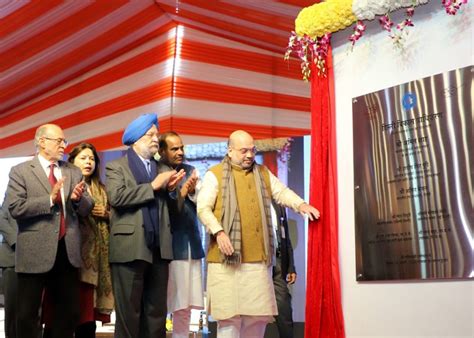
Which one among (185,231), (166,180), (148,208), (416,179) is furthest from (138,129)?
(416,179)

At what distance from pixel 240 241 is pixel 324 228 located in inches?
21.1

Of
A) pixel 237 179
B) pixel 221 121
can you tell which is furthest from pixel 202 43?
pixel 237 179

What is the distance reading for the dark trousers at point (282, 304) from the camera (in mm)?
5215

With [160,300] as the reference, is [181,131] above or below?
above

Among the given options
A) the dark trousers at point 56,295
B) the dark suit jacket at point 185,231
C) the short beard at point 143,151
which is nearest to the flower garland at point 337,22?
the short beard at point 143,151

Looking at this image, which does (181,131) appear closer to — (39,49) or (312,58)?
(39,49)

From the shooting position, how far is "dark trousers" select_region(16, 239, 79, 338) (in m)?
3.61

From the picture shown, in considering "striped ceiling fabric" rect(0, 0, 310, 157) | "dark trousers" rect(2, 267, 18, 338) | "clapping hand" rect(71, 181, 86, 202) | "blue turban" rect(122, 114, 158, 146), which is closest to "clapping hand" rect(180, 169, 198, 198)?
"blue turban" rect(122, 114, 158, 146)

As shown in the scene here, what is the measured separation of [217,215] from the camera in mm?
3893

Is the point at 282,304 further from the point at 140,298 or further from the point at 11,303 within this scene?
the point at 11,303

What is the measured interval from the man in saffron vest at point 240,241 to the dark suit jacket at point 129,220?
27 cm

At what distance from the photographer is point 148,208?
3857 millimetres

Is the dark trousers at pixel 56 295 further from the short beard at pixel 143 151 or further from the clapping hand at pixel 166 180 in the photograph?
the short beard at pixel 143 151

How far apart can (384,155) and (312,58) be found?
0.73 metres
